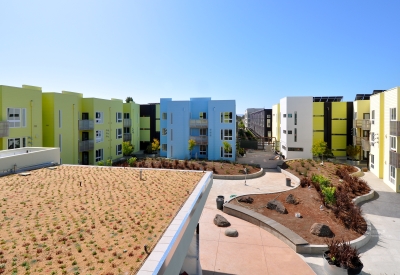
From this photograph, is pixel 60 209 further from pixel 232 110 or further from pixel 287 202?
→ pixel 232 110

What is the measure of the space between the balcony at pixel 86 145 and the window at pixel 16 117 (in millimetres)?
7228

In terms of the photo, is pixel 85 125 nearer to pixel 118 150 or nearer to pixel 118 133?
pixel 118 133

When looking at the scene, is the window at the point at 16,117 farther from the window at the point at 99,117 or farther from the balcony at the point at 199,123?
the balcony at the point at 199,123

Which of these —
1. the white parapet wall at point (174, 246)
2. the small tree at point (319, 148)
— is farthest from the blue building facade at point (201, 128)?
the white parapet wall at point (174, 246)

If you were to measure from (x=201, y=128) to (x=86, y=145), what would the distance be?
15.0 metres

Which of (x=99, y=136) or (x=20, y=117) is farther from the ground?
(x=20, y=117)

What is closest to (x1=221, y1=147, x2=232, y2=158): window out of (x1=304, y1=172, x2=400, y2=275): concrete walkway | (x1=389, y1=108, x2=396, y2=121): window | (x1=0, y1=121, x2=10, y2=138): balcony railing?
(x1=304, y1=172, x2=400, y2=275): concrete walkway

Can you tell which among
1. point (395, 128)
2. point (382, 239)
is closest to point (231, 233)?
point (382, 239)

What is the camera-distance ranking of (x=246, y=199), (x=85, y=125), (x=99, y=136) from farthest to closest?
(x=99, y=136) < (x=85, y=125) < (x=246, y=199)

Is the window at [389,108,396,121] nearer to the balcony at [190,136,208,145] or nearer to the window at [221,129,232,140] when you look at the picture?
the window at [221,129,232,140]

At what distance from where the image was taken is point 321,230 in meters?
13.0

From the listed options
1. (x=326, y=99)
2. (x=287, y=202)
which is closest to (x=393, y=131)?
(x=287, y=202)

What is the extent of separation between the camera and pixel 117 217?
708 cm

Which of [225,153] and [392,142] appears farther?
[225,153]
